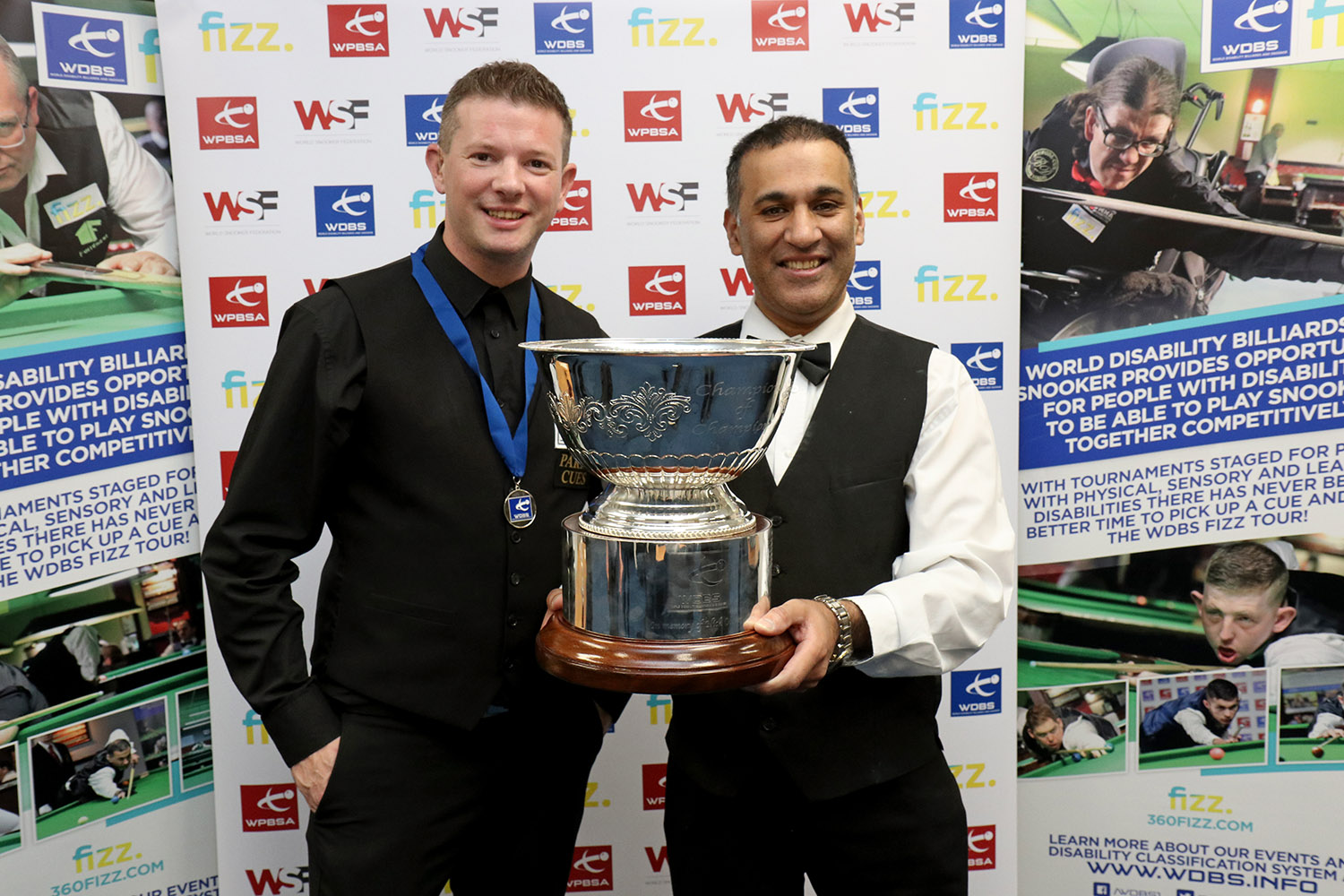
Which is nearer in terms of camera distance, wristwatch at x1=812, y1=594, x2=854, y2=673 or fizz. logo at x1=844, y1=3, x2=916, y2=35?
wristwatch at x1=812, y1=594, x2=854, y2=673

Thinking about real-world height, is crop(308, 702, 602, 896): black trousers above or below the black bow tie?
below

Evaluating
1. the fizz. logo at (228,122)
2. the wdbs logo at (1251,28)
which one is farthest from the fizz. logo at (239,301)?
the wdbs logo at (1251,28)

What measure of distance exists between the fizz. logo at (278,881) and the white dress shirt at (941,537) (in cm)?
192

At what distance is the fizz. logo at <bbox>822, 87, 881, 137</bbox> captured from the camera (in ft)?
8.03

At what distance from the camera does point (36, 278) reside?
2.41 meters

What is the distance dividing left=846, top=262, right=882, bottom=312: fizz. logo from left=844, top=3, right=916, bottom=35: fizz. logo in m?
0.61

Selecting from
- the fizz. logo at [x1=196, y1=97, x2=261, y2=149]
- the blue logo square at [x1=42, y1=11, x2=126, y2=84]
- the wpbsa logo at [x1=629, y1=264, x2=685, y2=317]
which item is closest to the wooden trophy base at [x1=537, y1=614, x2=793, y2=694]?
the wpbsa logo at [x1=629, y1=264, x2=685, y2=317]

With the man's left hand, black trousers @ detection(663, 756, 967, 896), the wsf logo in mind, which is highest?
the man's left hand

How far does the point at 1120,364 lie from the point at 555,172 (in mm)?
1761

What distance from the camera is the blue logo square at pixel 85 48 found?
2.36 meters

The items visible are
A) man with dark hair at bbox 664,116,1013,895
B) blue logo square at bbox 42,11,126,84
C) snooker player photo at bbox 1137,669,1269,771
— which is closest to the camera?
man with dark hair at bbox 664,116,1013,895

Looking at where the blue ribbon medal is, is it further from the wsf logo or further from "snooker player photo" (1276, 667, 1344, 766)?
"snooker player photo" (1276, 667, 1344, 766)

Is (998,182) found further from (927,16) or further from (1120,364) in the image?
(1120,364)

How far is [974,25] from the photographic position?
8.01 feet
